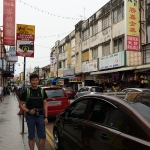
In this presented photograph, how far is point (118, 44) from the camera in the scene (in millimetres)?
21047

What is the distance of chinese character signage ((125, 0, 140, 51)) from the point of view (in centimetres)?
1576

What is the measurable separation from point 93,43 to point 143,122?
954 inches

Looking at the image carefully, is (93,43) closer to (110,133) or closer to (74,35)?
(74,35)

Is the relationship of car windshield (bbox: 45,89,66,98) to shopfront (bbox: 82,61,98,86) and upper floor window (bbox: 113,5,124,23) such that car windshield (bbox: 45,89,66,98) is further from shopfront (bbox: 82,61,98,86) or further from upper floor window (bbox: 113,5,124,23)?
shopfront (bbox: 82,61,98,86)

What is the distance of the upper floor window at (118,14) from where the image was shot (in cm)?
2045

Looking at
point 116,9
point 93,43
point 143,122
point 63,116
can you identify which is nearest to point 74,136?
point 63,116

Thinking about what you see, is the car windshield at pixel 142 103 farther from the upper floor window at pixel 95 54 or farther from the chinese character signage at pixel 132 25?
the upper floor window at pixel 95 54

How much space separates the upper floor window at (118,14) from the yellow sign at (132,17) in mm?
4198

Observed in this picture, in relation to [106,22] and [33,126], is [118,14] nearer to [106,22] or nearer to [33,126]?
[106,22]

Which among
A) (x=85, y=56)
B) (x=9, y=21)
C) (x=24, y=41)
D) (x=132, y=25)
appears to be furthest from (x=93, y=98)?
(x=85, y=56)

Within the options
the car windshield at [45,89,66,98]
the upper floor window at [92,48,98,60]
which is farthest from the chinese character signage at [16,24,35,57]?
the upper floor window at [92,48,98,60]

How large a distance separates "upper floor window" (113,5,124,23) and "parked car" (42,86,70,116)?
486 inches

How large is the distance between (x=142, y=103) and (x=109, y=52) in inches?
772

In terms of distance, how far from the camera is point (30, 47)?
27.0ft
